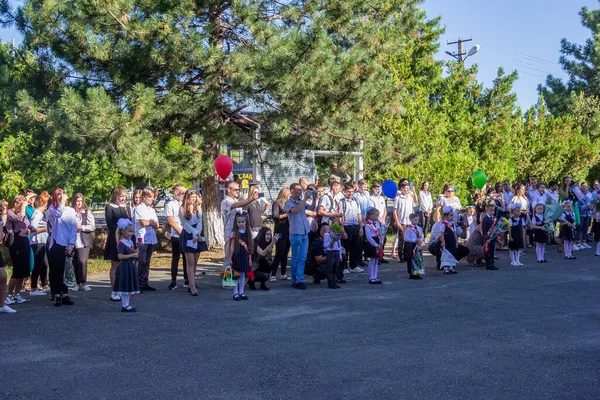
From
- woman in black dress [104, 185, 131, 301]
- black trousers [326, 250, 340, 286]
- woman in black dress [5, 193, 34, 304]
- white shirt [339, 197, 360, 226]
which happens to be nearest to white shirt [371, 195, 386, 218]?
white shirt [339, 197, 360, 226]

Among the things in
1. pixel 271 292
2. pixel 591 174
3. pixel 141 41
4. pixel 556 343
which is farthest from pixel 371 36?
pixel 591 174

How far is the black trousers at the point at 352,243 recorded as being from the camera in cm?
1314

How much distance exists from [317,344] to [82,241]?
18.9 ft

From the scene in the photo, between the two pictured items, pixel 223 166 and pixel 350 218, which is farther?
pixel 223 166

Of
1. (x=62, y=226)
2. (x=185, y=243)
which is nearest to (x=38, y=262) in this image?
(x=62, y=226)

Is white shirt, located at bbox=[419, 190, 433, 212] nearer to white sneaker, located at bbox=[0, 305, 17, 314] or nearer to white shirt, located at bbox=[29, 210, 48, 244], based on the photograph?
white shirt, located at bbox=[29, 210, 48, 244]

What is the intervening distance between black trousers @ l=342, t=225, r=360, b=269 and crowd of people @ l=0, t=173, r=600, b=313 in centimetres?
2

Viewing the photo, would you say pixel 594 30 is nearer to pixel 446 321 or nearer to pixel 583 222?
pixel 583 222

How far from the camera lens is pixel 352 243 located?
13492mm

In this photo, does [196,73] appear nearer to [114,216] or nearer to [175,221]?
[175,221]

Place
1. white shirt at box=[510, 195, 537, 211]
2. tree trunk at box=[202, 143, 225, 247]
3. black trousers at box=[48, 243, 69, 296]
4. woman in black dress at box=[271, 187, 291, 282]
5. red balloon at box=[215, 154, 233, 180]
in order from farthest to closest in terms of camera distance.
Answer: tree trunk at box=[202, 143, 225, 247]
white shirt at box=[510, 195, 537, 211]
red balloon at box=[215, 154, 233, 180]
woman in black dress at box=[271, 187, 291, 282]
black trousers at box=[48, 243, 69, 296]

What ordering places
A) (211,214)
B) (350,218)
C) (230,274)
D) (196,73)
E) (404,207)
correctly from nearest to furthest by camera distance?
(230,274)
(350,218)
(404,207)
(196,73)
(211,214)

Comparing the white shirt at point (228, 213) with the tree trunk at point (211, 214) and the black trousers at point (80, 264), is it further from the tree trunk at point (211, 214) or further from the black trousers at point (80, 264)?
the tree trunk at point (211, 214)

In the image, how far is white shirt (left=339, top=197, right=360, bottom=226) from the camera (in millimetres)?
13062
